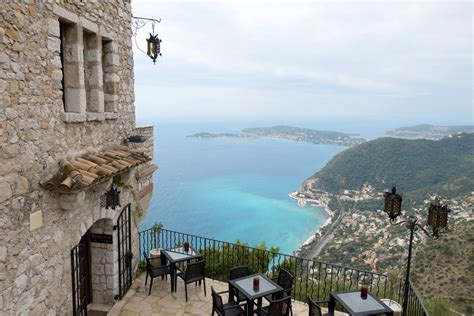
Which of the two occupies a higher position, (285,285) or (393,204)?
(393,204)

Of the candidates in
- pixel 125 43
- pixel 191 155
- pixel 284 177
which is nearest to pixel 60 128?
pixel 125 43

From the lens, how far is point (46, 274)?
4754 millimetres

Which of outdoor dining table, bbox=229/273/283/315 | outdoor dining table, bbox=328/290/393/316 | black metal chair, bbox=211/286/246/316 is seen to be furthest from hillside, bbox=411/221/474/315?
black metal chair, bbox=211/286/246/316

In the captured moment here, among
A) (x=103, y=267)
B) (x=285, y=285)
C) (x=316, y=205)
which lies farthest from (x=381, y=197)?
(x=103, y=267)

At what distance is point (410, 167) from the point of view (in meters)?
47.8

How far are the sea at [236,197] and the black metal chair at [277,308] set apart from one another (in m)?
14.0

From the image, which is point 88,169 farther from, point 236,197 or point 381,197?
point 236,197

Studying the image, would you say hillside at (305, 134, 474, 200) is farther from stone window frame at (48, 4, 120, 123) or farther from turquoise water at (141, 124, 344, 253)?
stone window frame at (48, 4, 120, 123)

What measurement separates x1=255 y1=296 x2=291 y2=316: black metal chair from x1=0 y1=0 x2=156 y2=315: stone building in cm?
310

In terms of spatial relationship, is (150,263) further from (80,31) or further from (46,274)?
(80,31)

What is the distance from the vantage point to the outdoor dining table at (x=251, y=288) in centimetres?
579

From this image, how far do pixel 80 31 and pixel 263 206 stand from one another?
80721 millimetres

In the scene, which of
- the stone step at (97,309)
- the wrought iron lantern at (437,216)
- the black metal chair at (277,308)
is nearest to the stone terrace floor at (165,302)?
the stone step at (97,309)

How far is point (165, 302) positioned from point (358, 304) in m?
3.83
